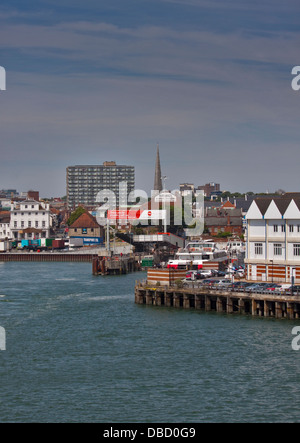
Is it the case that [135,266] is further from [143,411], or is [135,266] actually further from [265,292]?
[143,411]

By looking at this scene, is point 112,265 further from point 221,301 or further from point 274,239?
point 221,301

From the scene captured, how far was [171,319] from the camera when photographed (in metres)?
53.1

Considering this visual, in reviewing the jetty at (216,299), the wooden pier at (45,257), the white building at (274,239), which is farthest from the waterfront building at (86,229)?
the white building at (274,239)

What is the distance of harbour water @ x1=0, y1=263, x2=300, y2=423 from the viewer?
1233 inches

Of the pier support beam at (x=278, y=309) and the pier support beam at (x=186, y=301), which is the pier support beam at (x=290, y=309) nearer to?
the pier support beam at (x=278, y=309)

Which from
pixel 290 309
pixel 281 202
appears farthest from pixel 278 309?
pixel 281 202

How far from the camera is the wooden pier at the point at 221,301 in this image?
166 feet

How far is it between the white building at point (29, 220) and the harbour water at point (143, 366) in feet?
297

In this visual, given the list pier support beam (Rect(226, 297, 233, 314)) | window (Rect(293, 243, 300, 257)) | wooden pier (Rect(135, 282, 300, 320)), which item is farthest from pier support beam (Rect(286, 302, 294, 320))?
window (Rect(293, 243, 300, 257))

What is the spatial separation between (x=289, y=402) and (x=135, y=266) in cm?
7097

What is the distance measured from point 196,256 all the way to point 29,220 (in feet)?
254

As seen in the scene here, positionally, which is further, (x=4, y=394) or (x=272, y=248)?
(x=272, y=248)

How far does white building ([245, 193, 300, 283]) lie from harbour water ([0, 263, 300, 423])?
23.3 feet
